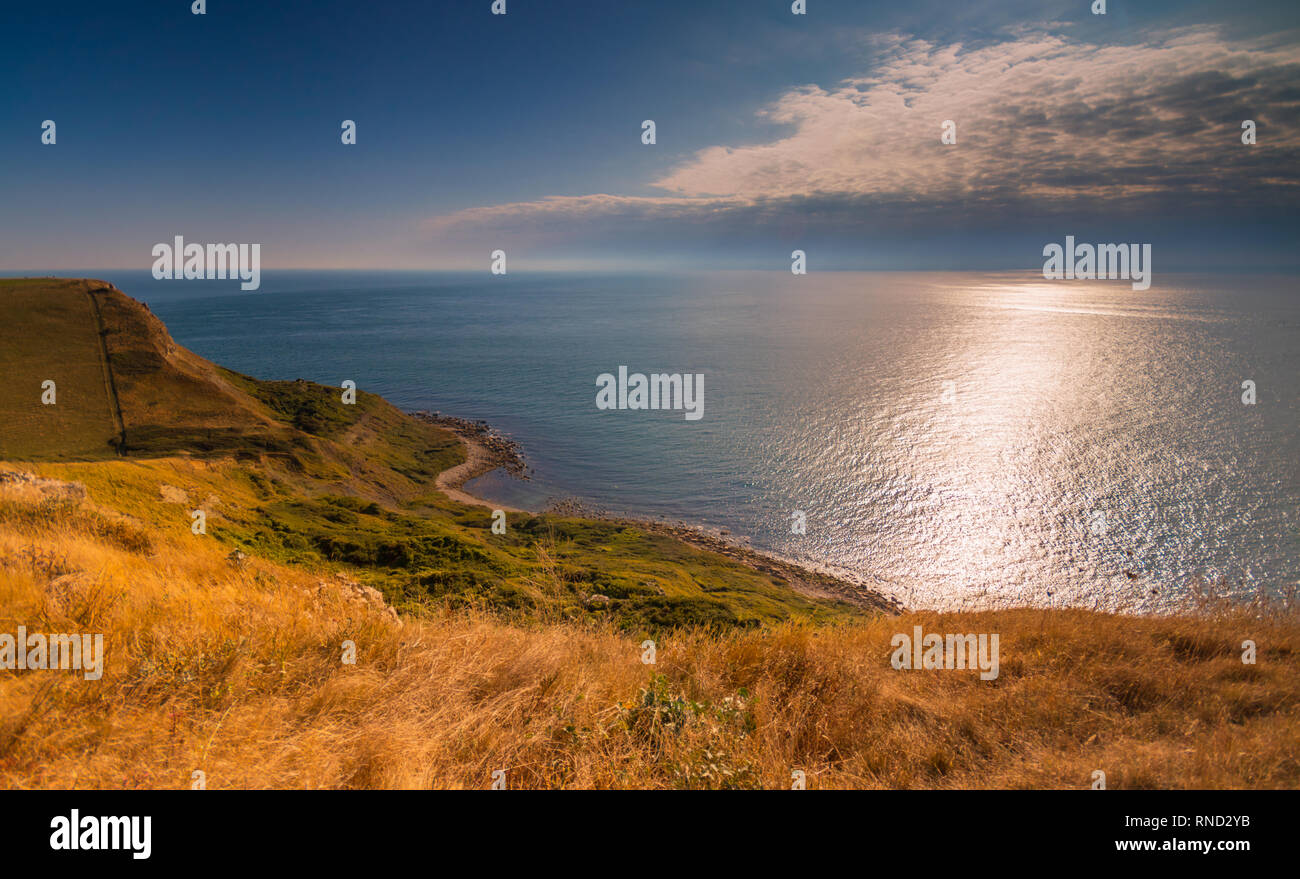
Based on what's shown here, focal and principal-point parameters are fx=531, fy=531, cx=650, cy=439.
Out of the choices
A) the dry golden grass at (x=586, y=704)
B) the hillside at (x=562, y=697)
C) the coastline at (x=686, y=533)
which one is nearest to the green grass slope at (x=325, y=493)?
the coastline at (x=686, y=533)

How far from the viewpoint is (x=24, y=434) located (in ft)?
105

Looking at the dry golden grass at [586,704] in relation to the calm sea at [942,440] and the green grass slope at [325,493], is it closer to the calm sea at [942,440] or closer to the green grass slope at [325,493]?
the calm sea at [942,440]

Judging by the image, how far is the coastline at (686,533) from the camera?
3122 centimetres

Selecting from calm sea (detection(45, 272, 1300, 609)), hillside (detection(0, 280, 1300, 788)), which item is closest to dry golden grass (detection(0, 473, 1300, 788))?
hillside (detection(0, 280, 1300, 788))

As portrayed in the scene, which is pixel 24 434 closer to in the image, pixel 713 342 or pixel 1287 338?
pixel 713 342

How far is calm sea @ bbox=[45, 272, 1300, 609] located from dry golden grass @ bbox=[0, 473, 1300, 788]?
330 centimetres

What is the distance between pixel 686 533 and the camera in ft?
124

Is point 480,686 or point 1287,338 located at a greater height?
point 1287,338

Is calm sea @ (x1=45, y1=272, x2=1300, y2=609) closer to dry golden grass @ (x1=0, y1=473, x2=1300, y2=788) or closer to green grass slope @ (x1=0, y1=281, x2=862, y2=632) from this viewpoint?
dry golden grass @ (x1=0, y1=473, x2=1300, y2=788)

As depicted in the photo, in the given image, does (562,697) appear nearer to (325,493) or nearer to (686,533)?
(686,533)

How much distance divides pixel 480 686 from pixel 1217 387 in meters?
91.3
